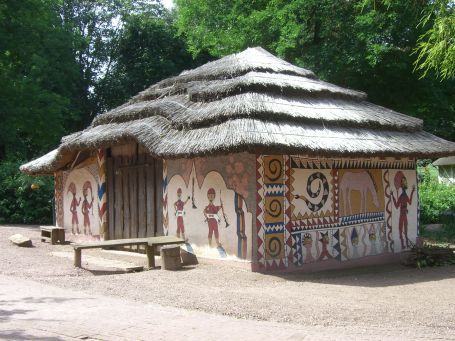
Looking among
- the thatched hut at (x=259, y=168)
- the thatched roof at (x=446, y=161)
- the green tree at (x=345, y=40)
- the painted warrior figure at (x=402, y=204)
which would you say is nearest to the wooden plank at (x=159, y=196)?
the thatched hut at (x=259, y=168)

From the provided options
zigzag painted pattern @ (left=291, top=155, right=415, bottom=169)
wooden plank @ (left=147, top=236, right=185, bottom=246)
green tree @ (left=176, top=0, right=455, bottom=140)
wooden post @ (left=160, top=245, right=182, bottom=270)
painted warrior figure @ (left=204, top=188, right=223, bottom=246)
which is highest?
green tree @ (left=176, top=0, right=455, bottom=140)

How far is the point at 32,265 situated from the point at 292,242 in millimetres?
5028

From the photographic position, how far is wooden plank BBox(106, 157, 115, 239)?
13141mm

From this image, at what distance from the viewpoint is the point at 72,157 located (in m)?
14.5

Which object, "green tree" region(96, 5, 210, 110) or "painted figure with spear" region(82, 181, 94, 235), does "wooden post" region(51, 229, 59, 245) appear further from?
"green tree" region(96, 5, 210, 110)

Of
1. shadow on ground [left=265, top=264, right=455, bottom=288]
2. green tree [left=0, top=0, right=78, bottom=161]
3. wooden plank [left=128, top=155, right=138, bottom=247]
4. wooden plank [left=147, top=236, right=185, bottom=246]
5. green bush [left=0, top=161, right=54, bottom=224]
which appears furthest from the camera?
green tree [left=0, top=0, right=78, bottom=161]

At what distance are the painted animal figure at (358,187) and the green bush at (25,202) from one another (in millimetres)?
13310

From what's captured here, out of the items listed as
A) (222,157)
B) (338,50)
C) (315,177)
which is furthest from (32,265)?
(338,50)

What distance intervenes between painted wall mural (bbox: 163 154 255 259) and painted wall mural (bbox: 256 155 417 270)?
316mm

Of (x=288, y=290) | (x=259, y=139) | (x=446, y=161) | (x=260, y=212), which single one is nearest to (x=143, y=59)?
(x=446, y=161)

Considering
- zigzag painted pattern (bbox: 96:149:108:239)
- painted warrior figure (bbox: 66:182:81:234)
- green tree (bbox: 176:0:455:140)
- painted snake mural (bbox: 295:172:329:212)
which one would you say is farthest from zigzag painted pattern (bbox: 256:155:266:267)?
green tree (bbox: 176:0:455:140)

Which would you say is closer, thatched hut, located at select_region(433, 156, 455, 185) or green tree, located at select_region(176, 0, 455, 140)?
green tree, located at select_region(176, 0, 455, 140)

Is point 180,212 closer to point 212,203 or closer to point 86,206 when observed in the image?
point 212,203

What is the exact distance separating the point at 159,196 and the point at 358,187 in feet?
14.0
